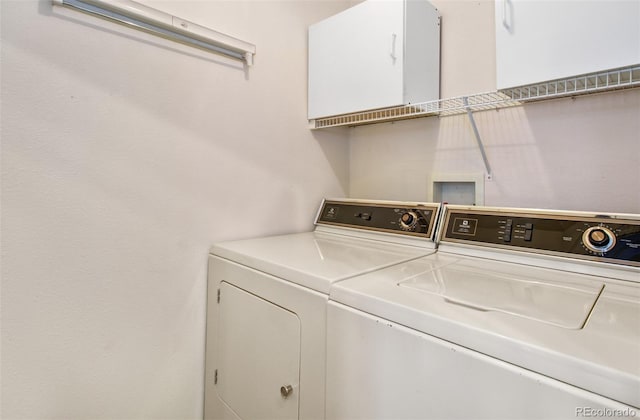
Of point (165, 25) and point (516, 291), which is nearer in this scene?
point (516, 291)

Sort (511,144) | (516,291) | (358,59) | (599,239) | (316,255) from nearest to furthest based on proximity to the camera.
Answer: (516,291) < (599,239) < (316,255) < (511,144) < (358,59)

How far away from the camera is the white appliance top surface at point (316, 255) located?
0.99m

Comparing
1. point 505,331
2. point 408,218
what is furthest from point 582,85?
point 505,331

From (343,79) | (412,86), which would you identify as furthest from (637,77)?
(343,79)

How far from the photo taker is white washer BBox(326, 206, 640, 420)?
534 millimetres

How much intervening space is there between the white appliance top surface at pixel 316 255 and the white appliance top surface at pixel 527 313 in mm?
77

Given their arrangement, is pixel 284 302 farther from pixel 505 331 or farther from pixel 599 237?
pixel 599 237

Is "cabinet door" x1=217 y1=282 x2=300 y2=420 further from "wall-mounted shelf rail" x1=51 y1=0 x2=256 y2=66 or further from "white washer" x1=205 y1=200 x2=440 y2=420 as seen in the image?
"wall-mounted shelf rail" x1=51 y1=0 x2=256 y2=66

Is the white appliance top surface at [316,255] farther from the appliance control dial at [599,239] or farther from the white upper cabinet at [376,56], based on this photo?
the white upper cabinet at [376,56]

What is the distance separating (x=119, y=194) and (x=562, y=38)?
5.35 feet

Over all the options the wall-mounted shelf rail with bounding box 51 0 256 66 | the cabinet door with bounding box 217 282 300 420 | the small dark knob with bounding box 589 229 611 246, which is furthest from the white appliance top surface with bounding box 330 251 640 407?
the wall-mounted shelf rail with bounding box 51 0 256 66

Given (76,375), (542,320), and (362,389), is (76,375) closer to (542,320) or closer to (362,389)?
(362,389)

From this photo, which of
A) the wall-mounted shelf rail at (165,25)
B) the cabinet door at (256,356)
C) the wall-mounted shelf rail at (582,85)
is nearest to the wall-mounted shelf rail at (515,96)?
the wall-mounted shelf rail at (582,85)

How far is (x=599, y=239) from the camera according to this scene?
1.01 metres
